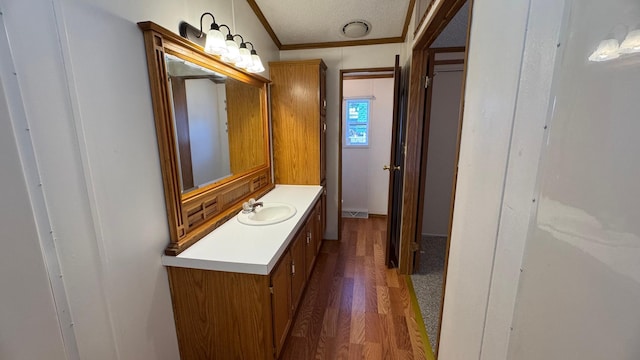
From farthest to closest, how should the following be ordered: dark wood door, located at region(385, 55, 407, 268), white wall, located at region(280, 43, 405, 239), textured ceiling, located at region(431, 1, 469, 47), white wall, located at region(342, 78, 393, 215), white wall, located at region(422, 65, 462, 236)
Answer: white wall, located at region(342, 78, 393, 215) < white wall, located at region(422, 65, 462, 236) < white wall, located at region(280, 43, 405, 239) < dark wood door, located at region(385, 55, 407, 268) < textured ceiling, located at region(431, 1, 469, 47)

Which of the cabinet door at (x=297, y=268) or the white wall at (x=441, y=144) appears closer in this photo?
the cabinet door at (x=297, y=268)

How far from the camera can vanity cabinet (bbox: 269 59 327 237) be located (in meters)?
2.57

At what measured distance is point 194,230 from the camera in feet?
4.62

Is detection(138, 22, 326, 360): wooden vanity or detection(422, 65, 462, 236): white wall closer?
detection(138, 22, 326, 360): wooden vanity

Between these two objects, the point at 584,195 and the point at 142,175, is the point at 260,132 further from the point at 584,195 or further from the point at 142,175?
the point at 584,195

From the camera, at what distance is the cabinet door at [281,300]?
4.45ft

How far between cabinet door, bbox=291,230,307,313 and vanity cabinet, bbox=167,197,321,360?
0.27 m

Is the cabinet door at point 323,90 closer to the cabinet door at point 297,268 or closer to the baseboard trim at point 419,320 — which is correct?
the cabinet door at point 297,268

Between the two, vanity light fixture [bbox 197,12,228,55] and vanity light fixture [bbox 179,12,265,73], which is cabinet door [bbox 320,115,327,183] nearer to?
vanity light fixture [bbox 179,12,265,73]

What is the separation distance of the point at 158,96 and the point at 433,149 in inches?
112

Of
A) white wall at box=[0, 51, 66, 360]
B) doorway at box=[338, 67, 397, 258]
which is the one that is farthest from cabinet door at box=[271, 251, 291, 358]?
doorway at box=[338, 67, 397, 258]

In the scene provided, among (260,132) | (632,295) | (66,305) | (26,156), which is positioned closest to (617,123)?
(632,295)

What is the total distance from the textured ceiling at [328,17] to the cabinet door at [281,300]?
201 centimetres

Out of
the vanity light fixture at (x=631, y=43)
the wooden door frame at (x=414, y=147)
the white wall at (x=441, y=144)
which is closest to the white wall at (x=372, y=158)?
the white wall at (x=441, y=144)
